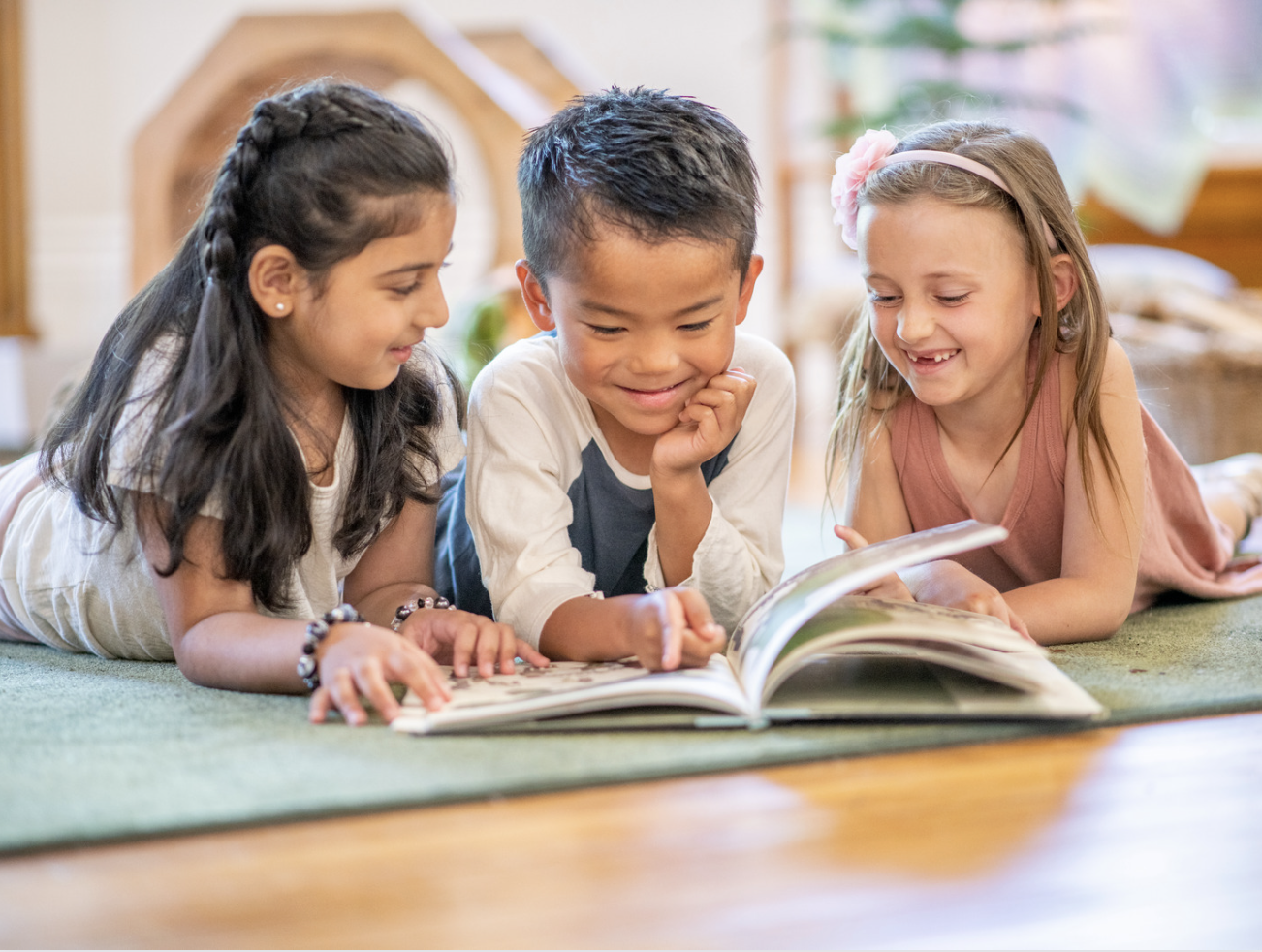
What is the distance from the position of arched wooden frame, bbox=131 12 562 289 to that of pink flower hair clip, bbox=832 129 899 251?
1.49 meters

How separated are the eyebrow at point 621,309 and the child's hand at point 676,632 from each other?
0.24 meters

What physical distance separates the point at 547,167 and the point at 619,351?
18cm

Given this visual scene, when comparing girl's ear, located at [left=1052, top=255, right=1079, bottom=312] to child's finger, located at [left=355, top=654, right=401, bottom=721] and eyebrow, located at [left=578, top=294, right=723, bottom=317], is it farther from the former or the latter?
child's finger, located at [left=355, top=654, right=401, bottom=721]

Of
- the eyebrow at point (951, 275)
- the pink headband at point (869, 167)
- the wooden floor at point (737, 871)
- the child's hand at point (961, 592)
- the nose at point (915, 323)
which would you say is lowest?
the wooden floor at point (737, 871)

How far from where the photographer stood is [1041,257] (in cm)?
113

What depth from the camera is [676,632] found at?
2.76 feet

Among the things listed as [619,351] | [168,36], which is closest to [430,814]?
[619,351]

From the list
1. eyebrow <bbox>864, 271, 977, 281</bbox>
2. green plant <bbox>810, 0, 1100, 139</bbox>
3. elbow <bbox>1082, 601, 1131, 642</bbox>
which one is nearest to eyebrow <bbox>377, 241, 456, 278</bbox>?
eyebrow <bbox>864, 271, 977, 281</bbox>

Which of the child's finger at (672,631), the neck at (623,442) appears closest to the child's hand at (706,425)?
the neck at (623,442)

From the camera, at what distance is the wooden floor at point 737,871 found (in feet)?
1.87

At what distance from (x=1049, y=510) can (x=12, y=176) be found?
3197 millimetres

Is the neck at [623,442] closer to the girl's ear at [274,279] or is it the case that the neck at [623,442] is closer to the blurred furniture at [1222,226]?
the girl's ear at [274,279]

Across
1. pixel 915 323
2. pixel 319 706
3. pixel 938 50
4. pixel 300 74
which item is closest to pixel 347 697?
pixel 319 706

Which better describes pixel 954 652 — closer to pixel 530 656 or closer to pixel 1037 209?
pixel 530 656
